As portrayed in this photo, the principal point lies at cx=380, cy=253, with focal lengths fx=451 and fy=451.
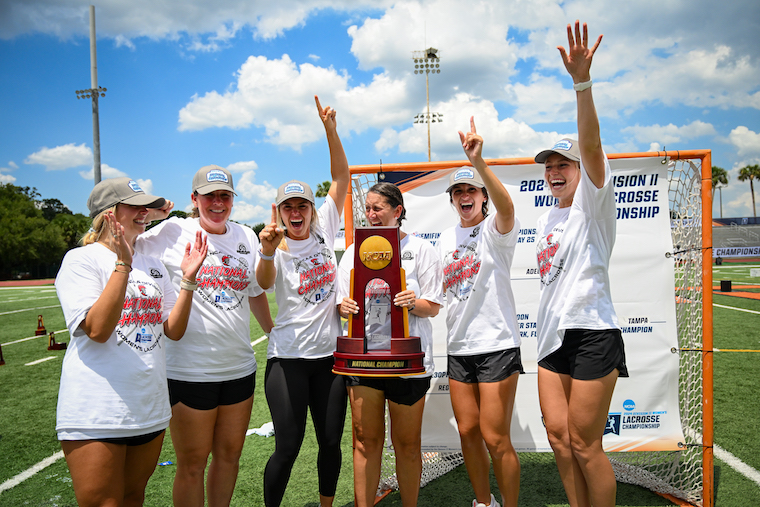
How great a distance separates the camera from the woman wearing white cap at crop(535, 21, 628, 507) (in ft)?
7.71

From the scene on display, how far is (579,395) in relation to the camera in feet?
7.79

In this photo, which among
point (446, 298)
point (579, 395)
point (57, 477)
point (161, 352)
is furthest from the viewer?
point (57, 477)

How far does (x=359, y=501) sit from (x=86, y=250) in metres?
2.07

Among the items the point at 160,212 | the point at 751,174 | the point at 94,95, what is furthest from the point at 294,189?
the point at 751,174

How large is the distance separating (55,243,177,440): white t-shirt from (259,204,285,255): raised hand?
1.96 ft

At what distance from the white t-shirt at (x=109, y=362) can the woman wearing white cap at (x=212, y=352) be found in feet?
1.00

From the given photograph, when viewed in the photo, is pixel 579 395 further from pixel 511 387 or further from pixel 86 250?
pixel 86 250

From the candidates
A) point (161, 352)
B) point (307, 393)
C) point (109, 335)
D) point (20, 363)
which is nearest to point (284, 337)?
point (307, 393)

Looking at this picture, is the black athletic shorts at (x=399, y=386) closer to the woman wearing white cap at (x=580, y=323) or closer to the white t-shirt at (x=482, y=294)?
the white t-shirt at (x=482, y=294)

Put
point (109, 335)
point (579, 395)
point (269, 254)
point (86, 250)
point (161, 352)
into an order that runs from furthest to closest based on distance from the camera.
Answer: point (269, 254) → point (579, 395) → point (161, 352) → point (86, 250) → point (109, 335)

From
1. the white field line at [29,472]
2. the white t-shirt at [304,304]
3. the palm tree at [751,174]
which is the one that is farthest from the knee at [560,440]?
the palm tree at [751,174]

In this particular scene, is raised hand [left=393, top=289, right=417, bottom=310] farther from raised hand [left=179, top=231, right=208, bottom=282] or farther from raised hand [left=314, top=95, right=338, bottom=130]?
raised hand [left=314, top=95, right=338, bottom=130]

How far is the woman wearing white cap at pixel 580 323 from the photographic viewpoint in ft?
7.71

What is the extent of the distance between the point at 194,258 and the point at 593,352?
7.07 ft
